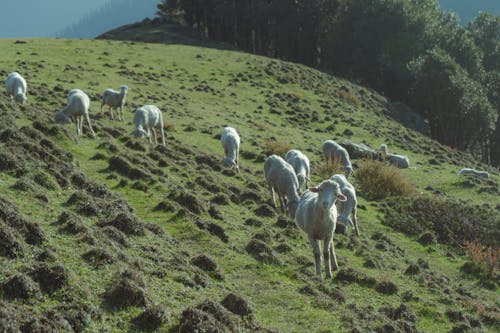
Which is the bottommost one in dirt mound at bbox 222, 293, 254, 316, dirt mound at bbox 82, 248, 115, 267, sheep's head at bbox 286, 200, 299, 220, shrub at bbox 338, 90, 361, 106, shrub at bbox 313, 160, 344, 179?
→ shrub at bbox 338, 90, 361, 106

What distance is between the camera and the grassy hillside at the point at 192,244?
9289mm

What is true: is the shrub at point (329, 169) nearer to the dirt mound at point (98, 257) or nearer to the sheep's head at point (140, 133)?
the sheep's head at point (140, 133)

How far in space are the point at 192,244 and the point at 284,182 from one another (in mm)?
5720

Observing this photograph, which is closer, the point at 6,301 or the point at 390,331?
the point at 6,301

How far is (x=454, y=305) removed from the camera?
15250 mm

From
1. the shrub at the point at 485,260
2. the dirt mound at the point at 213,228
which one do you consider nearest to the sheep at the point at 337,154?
the shrub at the point at 485,260

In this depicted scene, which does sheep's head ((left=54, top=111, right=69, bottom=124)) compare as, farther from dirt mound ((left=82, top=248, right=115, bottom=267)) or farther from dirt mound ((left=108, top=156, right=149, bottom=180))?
dirt mound ((left=82, top=248, right=115, bottom=267))

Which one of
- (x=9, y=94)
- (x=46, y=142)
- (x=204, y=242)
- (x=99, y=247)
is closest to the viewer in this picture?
A: (x=99, y=247)

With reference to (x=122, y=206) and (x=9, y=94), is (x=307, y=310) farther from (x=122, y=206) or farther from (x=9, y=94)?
(x=9, y=94)

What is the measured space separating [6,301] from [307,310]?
5.58 metres

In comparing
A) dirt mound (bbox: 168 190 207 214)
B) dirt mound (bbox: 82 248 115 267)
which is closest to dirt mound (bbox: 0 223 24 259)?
dirt mound (bbox: 82 248 115 267)

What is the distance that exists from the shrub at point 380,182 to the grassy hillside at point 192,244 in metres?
0.73

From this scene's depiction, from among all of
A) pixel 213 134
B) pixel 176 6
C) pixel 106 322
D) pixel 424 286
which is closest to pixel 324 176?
pixel 213 134

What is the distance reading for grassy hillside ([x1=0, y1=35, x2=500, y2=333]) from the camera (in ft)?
30.5
